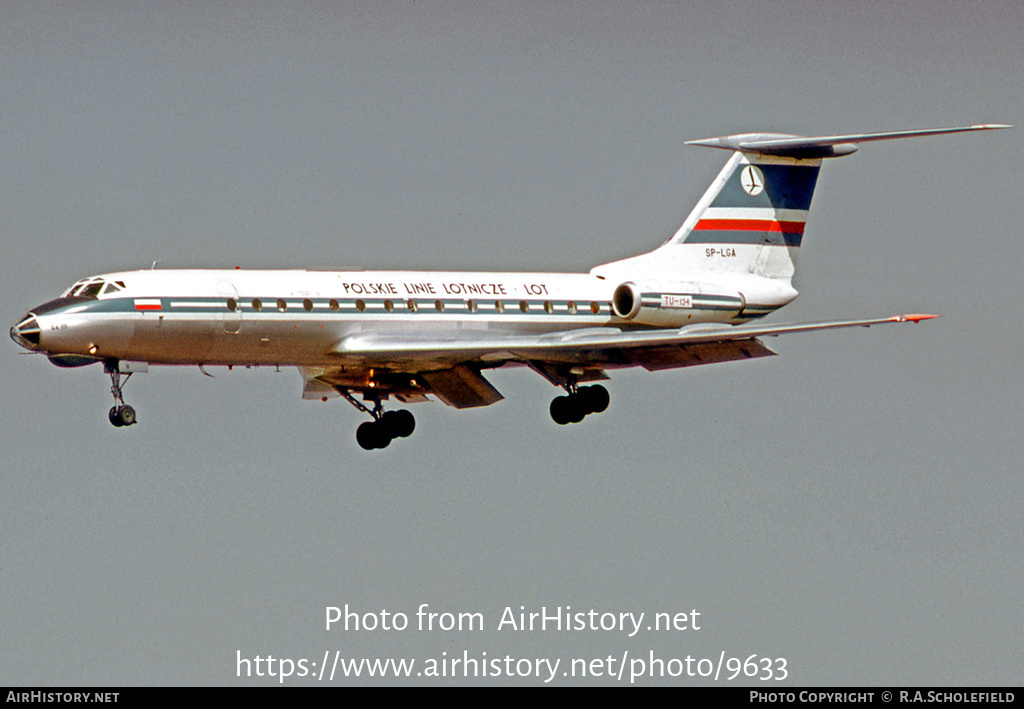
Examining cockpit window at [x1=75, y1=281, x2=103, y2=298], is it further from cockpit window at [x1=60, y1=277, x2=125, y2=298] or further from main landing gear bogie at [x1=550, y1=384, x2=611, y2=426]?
main landing gear bogie at [x1=550, y1=384, x2=611, y2=426]

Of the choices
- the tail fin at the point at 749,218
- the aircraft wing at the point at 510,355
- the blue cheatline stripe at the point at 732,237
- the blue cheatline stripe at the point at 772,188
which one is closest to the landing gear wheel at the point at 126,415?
the aircraft wing at the point at 510,355

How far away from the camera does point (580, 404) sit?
41750mm

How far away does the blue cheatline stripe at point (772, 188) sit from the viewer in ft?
147

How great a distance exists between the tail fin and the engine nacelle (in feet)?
3.76

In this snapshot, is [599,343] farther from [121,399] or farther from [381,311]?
[121,399]

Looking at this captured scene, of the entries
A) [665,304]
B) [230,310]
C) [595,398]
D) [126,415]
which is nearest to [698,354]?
[665,304]

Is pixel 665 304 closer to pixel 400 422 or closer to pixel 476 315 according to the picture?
pixel 476 315

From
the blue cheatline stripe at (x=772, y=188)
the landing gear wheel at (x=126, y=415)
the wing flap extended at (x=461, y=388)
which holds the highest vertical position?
the blue cheatline stripe at (x=772, y=188)

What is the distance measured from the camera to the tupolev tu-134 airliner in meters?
38.0

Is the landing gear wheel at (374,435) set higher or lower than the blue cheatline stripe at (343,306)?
lower

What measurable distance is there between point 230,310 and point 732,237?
42.2ft

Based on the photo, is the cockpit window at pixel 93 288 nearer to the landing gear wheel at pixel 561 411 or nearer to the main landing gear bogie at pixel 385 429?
the main landing gear bogie at pixel 385 429

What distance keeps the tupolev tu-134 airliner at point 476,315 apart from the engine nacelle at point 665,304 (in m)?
0.03

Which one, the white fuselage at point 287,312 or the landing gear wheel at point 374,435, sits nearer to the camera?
the white fuselage at point 287,312
